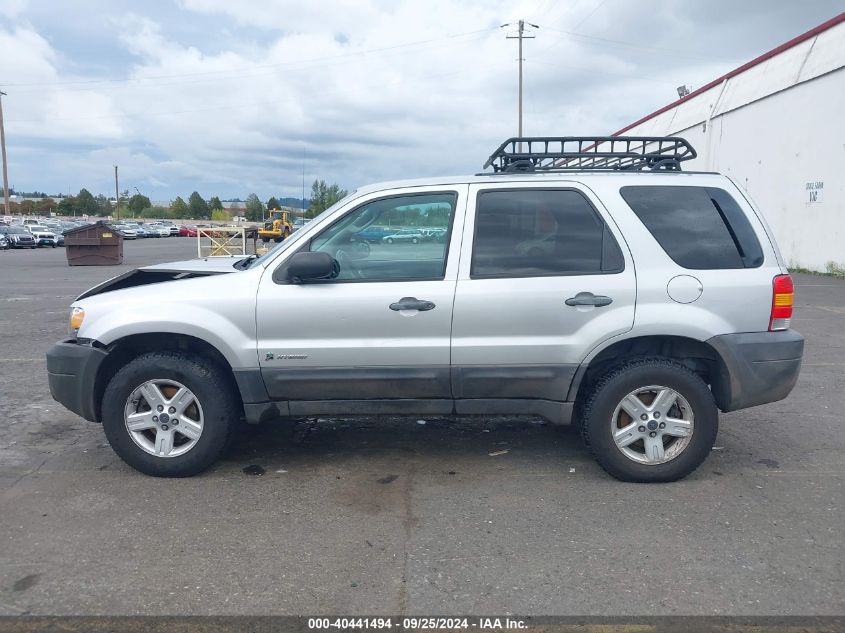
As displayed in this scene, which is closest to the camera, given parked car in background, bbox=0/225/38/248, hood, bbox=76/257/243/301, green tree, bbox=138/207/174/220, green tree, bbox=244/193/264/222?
hood, bbox=76/257/243/301

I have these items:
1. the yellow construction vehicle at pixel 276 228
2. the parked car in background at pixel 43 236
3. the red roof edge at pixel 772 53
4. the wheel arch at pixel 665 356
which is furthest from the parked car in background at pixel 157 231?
the wheel arch at pixel 665 356

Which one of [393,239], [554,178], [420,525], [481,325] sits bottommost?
[420,525]

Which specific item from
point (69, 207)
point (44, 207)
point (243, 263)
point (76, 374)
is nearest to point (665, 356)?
point (243, 263)

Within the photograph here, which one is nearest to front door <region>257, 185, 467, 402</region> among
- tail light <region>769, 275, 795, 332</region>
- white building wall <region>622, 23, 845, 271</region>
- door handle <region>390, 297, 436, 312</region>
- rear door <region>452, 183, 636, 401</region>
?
door handle <region>390, 297, 436, 312</region>

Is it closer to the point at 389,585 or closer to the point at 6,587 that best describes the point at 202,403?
the point at 6,587

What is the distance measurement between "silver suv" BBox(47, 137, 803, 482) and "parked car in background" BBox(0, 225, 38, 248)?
40377mm

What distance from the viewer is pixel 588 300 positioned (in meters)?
4.45

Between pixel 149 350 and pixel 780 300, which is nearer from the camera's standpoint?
pixel 780 300

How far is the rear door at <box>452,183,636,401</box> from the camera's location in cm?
446

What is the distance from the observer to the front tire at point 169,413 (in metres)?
4.55

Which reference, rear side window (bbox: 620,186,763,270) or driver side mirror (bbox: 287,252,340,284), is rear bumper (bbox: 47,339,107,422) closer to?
driver side mirror (bbox: 287,252,340,284)

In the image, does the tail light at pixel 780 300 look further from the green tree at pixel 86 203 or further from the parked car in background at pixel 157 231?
the green tree at pixel 86 203

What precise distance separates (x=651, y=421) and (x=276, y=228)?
1846 inches

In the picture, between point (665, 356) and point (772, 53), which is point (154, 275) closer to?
point (665, 356)
